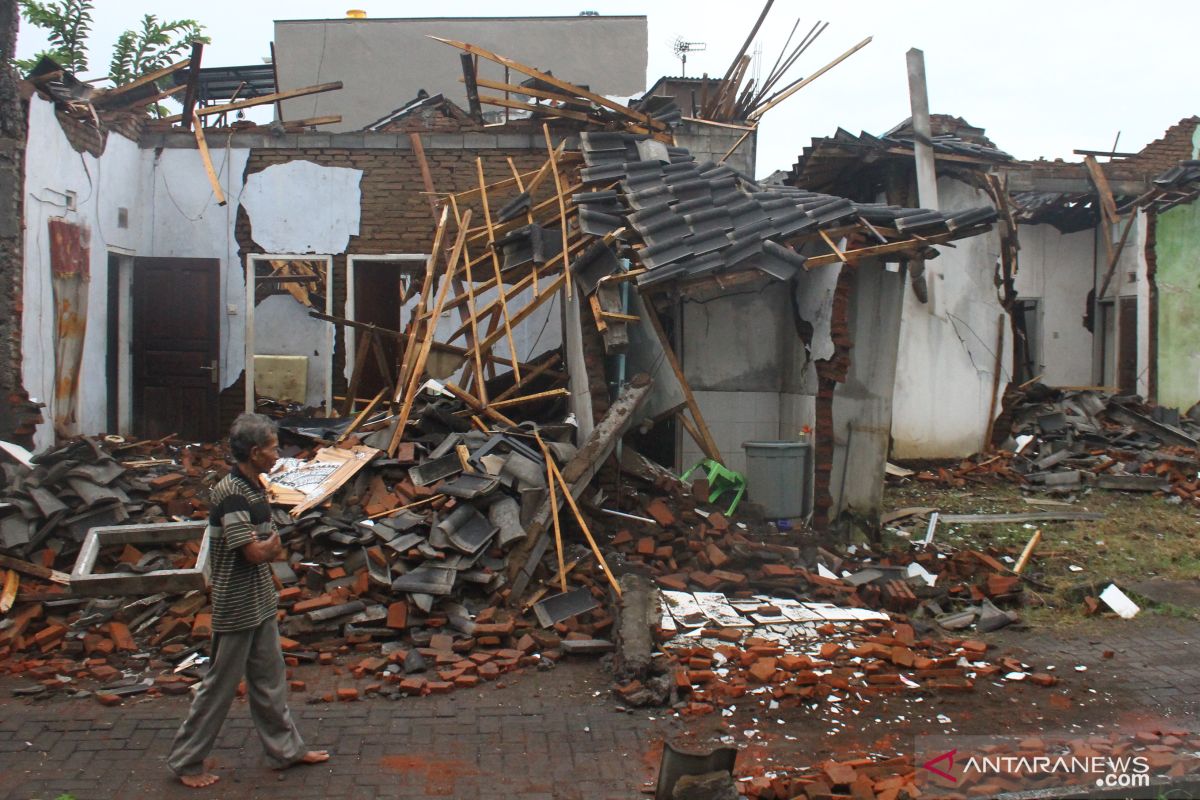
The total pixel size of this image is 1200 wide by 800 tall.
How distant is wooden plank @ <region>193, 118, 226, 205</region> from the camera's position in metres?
12.7

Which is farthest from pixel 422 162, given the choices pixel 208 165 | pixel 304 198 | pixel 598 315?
pixel 598 315

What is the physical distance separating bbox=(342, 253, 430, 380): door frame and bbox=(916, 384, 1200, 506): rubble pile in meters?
7.15

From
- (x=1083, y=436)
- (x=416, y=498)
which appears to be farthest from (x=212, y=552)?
(x=1083, y=436)

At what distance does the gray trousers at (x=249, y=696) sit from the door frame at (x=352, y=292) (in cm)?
842

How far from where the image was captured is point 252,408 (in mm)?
13156

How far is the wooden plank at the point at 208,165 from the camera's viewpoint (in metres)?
12.7

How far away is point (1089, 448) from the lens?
1398 cm

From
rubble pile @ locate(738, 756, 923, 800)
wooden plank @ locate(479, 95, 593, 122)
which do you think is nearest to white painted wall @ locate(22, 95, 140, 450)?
wooden plank @ locate(479, 95, 593, 122)

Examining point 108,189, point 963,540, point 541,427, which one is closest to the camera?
point 541,427

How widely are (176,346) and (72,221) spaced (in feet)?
7.59

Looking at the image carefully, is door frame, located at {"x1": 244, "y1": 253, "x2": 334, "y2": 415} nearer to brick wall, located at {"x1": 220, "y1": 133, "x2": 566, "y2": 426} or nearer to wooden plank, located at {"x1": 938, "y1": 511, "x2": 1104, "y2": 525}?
brick wall, located at {"x1": 220, "y1": 133, "x2": 566, "y2": 426}

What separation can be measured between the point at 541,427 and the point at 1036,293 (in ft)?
44.7

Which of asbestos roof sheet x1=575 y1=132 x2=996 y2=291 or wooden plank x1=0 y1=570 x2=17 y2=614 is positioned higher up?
asbestos roof sheet x1=575 y1=132 x2=996 y2=291

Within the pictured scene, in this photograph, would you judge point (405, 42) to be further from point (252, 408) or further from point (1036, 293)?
point (1036, 293)
